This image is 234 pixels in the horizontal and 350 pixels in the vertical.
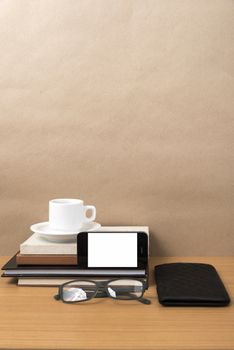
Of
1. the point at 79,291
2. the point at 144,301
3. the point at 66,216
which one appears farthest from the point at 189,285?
the point at 66,216

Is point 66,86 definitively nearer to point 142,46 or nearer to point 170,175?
point 142,46

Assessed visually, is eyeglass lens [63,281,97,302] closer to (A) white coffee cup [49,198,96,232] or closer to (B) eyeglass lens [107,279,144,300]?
(B) eyeglass lens [107,279,144,300]

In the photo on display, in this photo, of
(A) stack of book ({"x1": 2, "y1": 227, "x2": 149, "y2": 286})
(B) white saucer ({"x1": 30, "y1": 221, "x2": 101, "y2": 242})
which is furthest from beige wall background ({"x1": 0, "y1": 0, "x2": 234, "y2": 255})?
(A) stack of book ({"x1": 2, "y1": 227, "x2": 149, "y2": 286})

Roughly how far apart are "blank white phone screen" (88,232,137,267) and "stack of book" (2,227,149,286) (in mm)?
20

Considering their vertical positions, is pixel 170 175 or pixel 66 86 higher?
pixel 66 86

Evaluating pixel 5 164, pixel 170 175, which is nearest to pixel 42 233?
pixel 5 164

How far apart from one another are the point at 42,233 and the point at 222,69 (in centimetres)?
63

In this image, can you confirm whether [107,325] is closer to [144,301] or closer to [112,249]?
[144,301]

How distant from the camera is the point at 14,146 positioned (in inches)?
51.2

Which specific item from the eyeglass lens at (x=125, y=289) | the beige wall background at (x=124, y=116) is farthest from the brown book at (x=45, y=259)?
the beige wall background at (x=124, y=116)

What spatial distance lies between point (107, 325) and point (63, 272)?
23 centimetres

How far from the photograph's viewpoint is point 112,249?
3.51 ft

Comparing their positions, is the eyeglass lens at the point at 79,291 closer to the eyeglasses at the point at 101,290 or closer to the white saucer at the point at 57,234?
the eyeglasses at the point at 101,290

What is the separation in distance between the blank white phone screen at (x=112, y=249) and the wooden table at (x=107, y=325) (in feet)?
0.31
